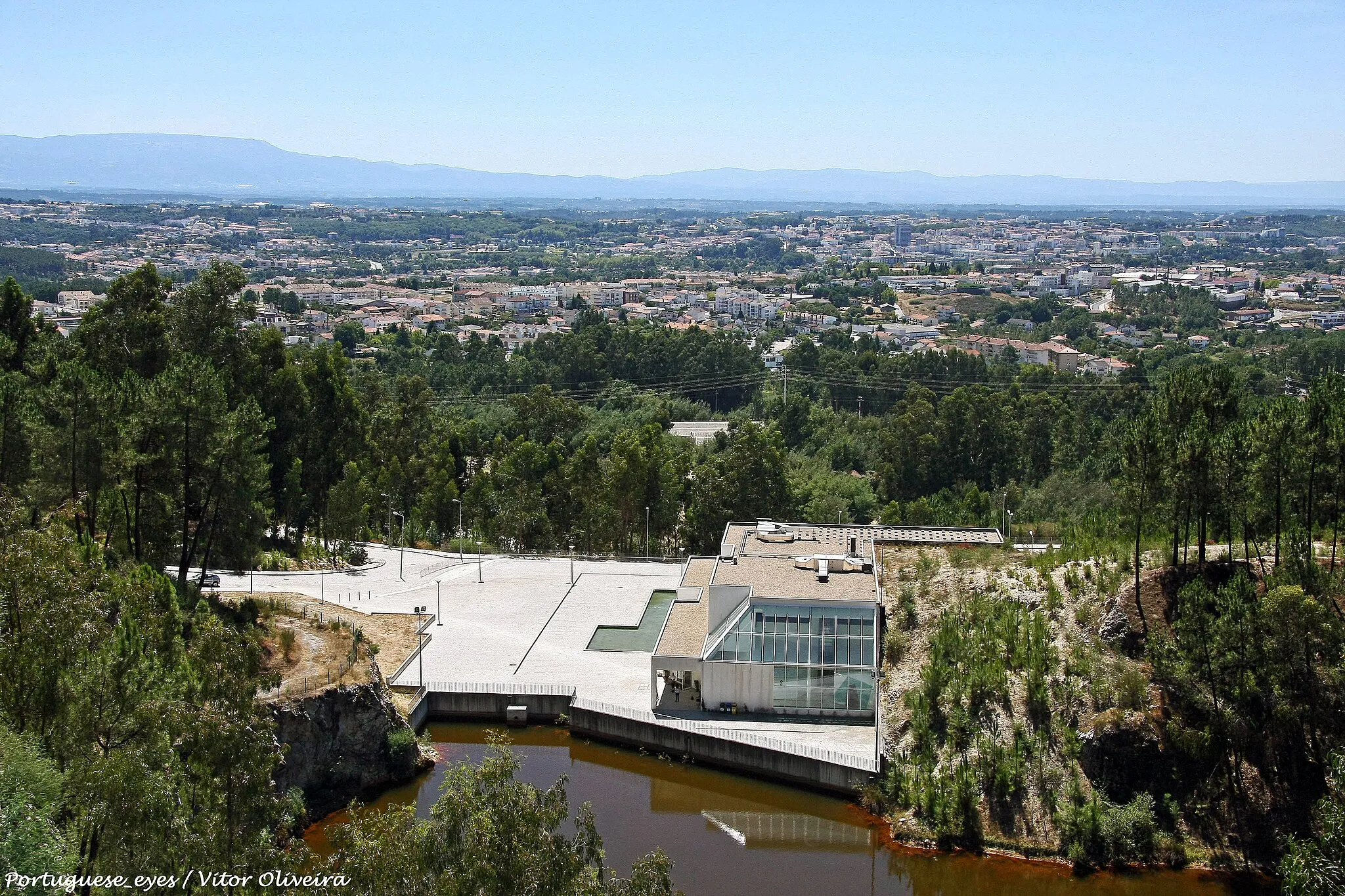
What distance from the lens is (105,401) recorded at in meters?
22.4

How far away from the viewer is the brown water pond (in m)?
17.5

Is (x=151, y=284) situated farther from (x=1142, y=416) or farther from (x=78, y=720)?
(x=1142, y=416)

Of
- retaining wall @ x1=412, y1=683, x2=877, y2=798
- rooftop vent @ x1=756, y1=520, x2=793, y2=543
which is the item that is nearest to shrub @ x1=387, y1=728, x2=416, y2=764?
retaining wall @ x1=412, y1=683, x2=877, y2=798

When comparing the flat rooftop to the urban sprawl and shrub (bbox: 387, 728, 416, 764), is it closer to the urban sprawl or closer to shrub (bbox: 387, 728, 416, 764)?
shrub (bbox: 387, 728, 416, 764)

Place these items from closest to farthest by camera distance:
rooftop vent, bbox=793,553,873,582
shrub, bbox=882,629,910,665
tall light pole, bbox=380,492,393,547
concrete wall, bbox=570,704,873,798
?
concrete wall, bbox=570,704,873,798
shrub, bbox=882,629,910,665
rooftop vent, bbox=793,553,873,582
tall light pole, bbox=380,492,393,547

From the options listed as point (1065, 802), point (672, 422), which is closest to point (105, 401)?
point (1065, 802)

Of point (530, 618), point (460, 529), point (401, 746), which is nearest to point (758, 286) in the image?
point (460, 529)

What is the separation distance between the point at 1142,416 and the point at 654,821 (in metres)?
11.8

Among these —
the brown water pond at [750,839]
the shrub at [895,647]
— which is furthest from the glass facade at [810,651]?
the brown water pond at [750,839]

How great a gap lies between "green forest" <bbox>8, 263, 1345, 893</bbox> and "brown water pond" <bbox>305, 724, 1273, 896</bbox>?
33.0 inches

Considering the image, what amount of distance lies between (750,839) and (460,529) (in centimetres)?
1814

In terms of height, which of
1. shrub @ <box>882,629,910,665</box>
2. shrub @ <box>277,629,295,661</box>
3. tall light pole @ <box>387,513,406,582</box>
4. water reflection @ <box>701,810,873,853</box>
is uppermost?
shrub @ <box>277,629,295,661</box>

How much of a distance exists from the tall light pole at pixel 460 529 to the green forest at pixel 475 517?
0.31m

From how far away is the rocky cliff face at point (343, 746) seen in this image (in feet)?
62.4
